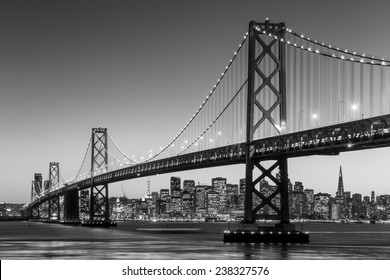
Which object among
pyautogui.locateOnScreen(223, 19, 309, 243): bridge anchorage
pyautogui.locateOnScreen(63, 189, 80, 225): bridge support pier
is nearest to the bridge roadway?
pyautogui.locateOnScreen(223, 19, 309, 243): bridge anchorage

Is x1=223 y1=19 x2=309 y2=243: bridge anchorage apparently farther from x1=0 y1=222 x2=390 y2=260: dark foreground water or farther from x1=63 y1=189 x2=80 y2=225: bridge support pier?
x1=63 y1=189 x2=80 y2=225: bridge support pier

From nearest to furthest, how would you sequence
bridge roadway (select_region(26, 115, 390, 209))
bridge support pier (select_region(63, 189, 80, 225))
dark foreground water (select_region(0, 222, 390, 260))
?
dark foreground water (select_region(0, 222, 390, 260))
bridge roadway (select_region(26, 115, 390, 209))
bridge support pier (select_region(63, 189, 80, 225))

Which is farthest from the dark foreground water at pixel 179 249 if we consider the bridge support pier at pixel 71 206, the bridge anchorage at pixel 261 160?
the bridge support pier at pixel 71 206

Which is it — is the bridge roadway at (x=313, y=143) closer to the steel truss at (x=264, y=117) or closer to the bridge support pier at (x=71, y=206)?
the steel truss at (x=264, y=117)

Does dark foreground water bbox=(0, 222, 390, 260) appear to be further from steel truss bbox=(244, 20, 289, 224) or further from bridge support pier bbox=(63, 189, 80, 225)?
bridge support pier bbox=(63, 189, 80, 225)

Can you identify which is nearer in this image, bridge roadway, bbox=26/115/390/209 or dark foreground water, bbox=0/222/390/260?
dark foreground water, bbox=0/222/390/260

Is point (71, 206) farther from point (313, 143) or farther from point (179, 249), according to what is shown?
point (313, 143)

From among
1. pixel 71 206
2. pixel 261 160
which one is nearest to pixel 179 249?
pixel 261 160

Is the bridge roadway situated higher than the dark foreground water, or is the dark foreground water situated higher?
the bridge roadway

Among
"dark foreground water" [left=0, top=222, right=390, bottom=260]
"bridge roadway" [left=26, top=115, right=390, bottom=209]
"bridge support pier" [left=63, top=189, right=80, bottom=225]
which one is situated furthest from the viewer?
"bridge support pier" [left=63, top=189, right=80, bottom=225]

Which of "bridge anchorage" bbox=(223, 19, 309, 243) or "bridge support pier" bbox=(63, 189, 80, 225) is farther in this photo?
"bridge support pier" bbox=(63, 189, 80, 225)

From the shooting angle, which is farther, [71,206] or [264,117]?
[71,206]

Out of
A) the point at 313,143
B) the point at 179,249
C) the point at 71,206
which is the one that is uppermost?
the point at 313,143
